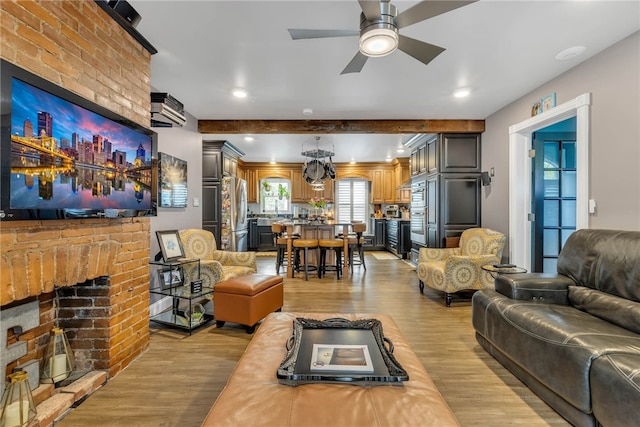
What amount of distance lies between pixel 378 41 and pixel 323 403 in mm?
2010

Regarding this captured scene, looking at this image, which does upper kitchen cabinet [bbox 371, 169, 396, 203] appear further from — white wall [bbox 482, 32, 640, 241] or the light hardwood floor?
white wall [bbox 482, 32, 640, 241]

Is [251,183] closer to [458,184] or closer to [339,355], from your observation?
[458,184]

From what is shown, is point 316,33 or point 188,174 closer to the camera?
point 316,33

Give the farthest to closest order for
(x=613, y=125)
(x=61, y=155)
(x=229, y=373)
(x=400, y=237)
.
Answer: (x=400, y=237)
(x=613, y=125)
(x=229, y=373)
(x=61, y=155)

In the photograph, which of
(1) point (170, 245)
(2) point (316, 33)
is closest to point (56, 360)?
(1) point (170, 245)

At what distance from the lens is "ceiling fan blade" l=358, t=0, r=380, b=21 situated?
1655 millimetres

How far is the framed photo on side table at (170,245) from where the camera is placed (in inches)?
118

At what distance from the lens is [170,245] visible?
310 centimetres

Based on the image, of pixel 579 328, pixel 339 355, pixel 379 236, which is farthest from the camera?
pixel 379 236

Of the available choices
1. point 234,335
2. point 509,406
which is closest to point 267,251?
point 234,335

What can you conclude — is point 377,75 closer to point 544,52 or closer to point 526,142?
point 544,52

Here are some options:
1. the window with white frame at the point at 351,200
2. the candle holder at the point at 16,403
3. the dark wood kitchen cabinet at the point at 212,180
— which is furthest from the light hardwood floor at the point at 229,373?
the window with white frame at the point at 351,200

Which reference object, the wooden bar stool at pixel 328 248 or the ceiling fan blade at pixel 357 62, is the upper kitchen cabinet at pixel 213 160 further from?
the ceiling fan blade at pixel 357 62

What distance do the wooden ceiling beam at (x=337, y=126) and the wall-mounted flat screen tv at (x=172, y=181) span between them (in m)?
1.00
